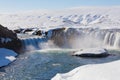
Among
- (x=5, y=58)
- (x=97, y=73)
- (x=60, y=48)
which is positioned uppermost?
(x=97, y=73)

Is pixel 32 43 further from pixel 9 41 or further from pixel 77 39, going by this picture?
pixel 77 39

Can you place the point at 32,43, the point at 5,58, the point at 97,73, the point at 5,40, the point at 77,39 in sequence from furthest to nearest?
the point at 77,39, the point at 32,43, the point at 5,40, the point at 5,58, the point at 97,73

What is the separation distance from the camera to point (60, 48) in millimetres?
58125

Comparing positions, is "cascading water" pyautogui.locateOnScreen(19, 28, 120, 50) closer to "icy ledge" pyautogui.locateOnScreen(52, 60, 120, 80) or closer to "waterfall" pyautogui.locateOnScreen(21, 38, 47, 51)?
"waterfall" pyautogui.locateOnScreen(21, 38, 47, 51)

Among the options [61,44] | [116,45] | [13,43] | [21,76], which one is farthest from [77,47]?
[21,76]

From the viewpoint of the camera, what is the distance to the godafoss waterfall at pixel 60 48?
35.8 metres

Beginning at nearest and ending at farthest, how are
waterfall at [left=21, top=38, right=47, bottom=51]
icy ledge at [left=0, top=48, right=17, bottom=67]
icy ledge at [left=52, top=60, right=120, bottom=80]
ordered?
1. icy ledge at [left=52, top=60, right=120, bottom=80]
2. icy ledge at [left=0, top=48, right=17, bottom=67]
3. waterfall at [left=21, top=38, right=47, bottom=51]

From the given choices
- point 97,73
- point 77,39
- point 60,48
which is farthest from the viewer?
point 77,39

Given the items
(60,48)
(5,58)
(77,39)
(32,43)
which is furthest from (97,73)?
(77,39)

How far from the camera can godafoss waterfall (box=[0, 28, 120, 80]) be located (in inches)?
1409

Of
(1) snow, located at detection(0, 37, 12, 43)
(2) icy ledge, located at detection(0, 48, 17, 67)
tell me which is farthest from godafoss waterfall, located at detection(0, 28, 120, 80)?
(1) snow, located at detection(0, 37, 12, 43)

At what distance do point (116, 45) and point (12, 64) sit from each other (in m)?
26.9

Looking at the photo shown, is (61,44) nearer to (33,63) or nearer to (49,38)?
(49,38)

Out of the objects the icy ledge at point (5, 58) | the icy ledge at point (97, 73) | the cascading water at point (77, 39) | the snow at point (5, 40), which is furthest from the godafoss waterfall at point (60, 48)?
the icy ledge at point (97, 73)
